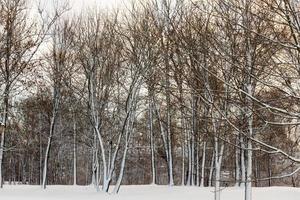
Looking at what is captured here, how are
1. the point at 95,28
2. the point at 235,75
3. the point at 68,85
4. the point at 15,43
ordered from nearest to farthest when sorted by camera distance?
the point at 235,75, the point at 15,43, the point at 95,28, the point at 68,85

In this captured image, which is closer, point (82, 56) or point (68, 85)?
point (82, 56)

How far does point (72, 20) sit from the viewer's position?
26.8 m

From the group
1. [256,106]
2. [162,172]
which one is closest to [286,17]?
[256,106]

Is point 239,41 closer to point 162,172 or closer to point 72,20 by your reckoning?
point 72,20

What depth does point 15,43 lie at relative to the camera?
2027 centimetres

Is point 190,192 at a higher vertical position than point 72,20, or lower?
lower

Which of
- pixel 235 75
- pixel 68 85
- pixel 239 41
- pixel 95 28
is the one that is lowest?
pixel 235 75

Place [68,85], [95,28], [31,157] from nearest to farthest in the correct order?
[95,28] → [68,85] → [31,157]

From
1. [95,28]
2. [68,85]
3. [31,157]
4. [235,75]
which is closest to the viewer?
[235,75]

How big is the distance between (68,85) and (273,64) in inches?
824

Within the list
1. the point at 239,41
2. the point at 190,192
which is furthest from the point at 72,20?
the point at 239,41

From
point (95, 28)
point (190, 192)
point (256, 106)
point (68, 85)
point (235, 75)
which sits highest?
point (95, 28)

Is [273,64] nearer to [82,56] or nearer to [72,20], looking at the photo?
[82,56]

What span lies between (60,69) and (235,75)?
2186cm
